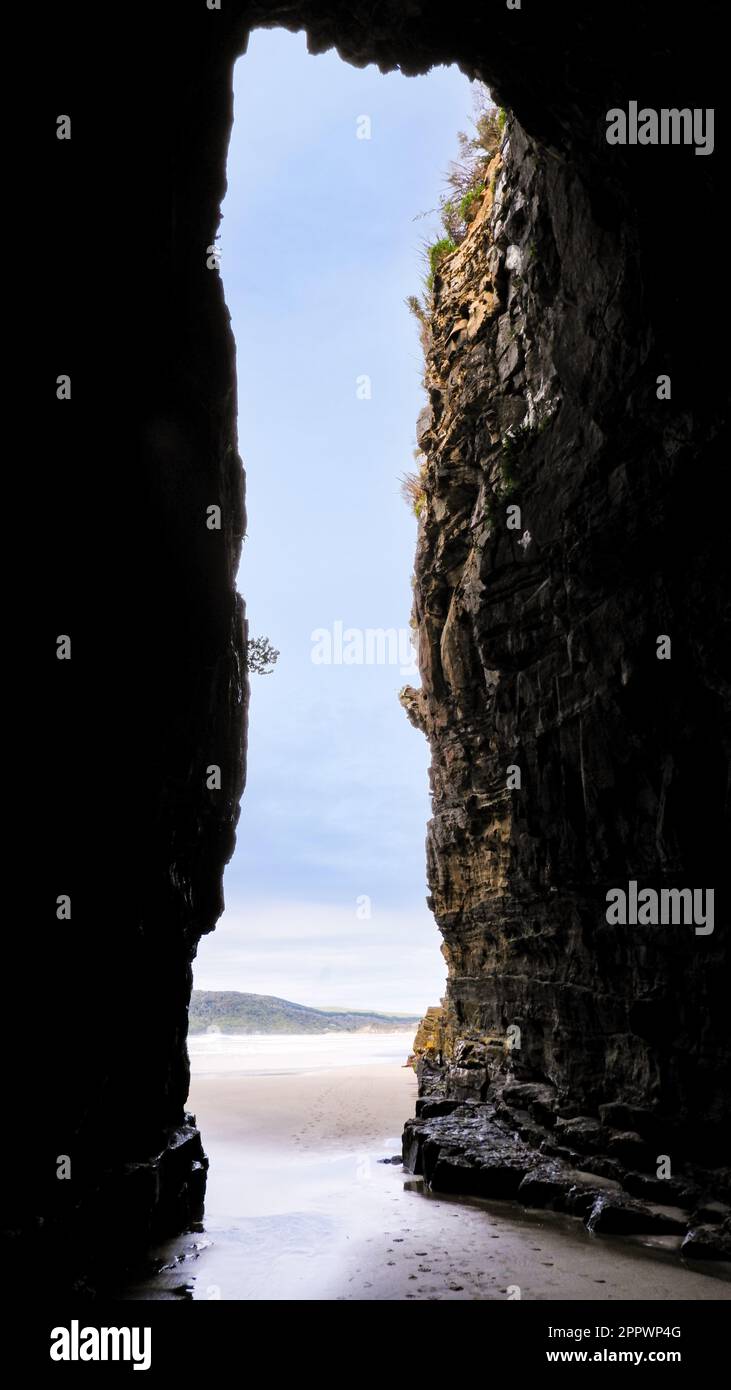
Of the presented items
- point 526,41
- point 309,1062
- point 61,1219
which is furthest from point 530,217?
point 309,1062

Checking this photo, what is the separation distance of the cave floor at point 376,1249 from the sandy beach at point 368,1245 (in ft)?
0.08

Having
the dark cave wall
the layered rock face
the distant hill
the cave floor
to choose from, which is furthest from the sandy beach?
the distant hill

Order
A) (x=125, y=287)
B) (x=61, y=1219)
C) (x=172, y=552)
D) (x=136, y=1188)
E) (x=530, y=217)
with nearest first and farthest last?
1. (x=61, y=1219)
2. (x=125, y=287)
3. (x=136, y=1188)
4. (x=172, y=552)
5. (x=530, y=217)

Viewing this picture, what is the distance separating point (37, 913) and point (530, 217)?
637 inches

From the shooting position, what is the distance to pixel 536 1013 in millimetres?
18734
